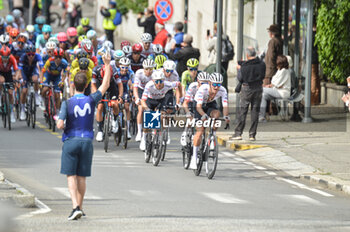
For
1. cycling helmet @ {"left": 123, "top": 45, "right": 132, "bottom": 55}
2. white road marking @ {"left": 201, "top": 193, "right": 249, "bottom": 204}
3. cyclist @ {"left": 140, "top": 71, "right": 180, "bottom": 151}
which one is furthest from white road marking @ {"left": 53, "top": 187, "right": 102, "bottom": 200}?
cycling helmet @ {"left": 123, "top": 45, "right": 132, "bottom": 55}

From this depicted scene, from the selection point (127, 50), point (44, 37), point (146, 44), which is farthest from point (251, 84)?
point (44, 37)

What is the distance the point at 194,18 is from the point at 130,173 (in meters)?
25.7

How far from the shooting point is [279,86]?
2195 cm

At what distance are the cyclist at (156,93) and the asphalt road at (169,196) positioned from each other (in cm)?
93

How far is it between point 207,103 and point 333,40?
26.8 ft

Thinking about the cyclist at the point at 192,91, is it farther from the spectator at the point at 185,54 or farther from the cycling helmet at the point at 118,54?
the spectator at the point at 185,54

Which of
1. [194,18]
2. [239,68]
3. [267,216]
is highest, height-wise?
[194,18]

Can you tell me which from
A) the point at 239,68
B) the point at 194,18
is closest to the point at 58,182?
the point at 239,68

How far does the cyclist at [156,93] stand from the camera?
16.1m

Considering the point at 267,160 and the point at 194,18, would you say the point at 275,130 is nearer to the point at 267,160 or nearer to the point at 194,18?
the point at 267,160

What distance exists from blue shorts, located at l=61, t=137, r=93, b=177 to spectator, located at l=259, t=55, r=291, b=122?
1197 cm

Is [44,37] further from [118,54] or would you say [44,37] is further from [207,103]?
[207,103]

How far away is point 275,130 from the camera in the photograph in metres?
20.2

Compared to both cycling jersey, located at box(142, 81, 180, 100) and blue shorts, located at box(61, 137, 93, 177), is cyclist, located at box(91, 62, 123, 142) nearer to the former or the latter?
cycling jersey, located at box(142, 81, 180, 100)
